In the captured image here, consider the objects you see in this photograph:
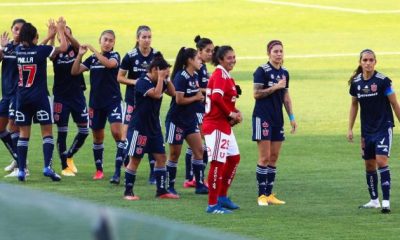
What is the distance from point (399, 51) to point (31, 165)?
65.0ft

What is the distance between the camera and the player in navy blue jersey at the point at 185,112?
12.9 meters

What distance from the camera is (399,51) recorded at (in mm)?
33500

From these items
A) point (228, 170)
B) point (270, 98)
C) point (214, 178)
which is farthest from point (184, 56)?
point (214, 178)

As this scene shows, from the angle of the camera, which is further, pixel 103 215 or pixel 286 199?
pixel 286 199

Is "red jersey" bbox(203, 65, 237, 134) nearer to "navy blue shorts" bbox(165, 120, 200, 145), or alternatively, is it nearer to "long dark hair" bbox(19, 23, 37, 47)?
"navy blue shorts" bbox(165, 120, 200, 145)

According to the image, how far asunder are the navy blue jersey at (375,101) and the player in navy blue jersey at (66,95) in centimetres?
412

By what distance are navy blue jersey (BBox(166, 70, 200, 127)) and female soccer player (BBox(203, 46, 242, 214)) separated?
3.49 feet

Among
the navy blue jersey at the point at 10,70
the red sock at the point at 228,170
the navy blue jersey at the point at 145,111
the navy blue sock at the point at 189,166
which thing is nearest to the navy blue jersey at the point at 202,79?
the navy blue sock at the point at 189,166


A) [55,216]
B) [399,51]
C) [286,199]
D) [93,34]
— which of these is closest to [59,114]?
[286,199]

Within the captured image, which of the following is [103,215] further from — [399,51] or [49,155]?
[399,51]

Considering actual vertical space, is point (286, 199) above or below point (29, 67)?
below

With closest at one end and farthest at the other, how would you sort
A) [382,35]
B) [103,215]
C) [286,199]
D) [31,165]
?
[103,215], [286,199], [31,165], [382,35]

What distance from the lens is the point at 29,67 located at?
44.5ft

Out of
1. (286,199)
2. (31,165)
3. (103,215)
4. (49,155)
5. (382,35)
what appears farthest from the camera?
(382,35)
